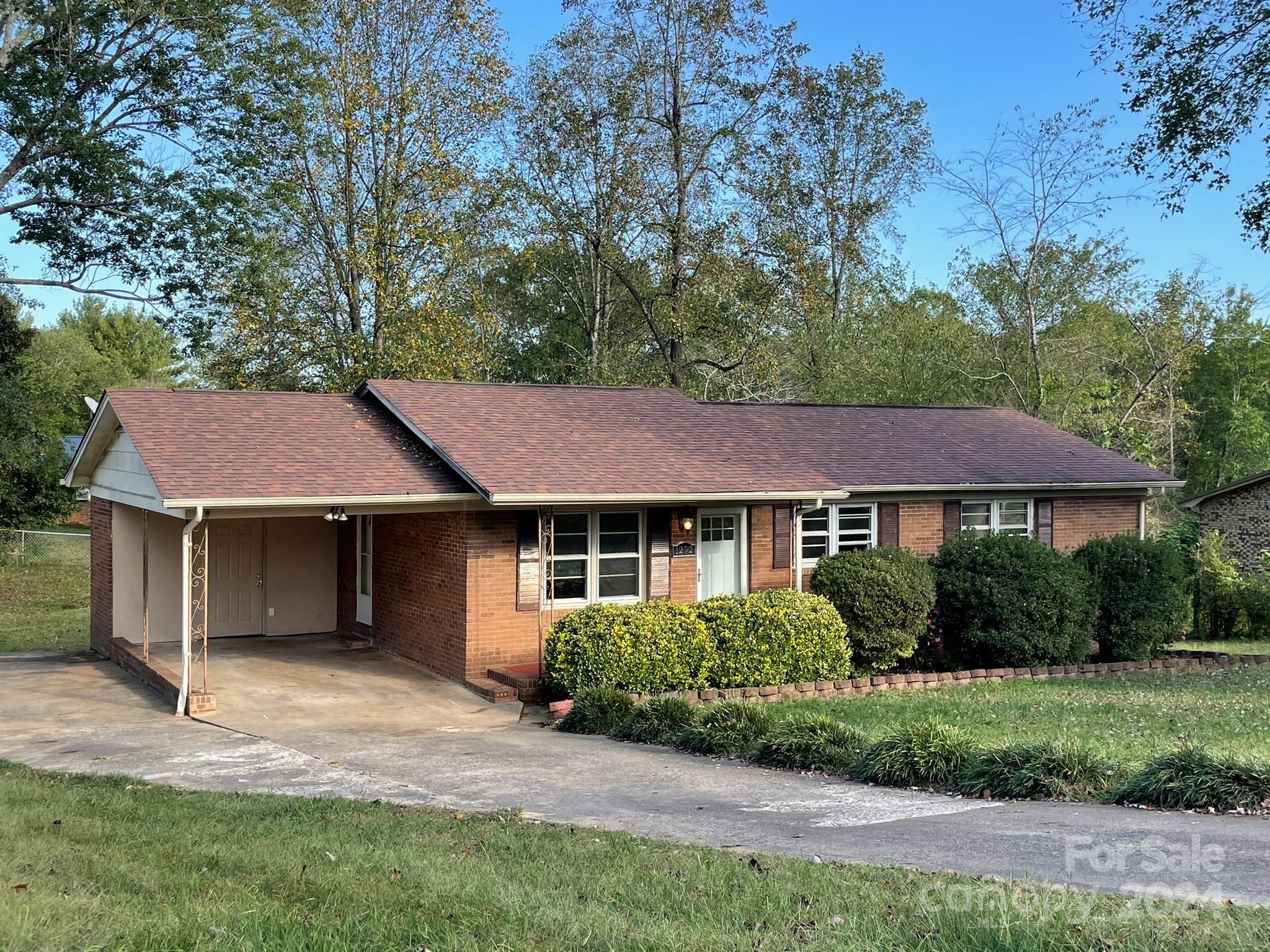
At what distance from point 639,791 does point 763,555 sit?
346 inches

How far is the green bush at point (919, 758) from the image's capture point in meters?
9.36

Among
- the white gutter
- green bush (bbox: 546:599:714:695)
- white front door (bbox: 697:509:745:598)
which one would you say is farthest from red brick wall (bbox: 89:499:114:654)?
white front door (bbox: 697:509:745:598)

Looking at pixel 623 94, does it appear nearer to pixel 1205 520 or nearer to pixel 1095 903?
pixel 1205 520

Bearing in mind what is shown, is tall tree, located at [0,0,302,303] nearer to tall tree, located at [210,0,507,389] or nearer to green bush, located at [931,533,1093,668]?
tall tree, located at [210,0,507,389]

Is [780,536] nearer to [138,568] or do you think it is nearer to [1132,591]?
[1132,591]

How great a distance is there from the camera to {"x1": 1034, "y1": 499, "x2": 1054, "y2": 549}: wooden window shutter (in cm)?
2030

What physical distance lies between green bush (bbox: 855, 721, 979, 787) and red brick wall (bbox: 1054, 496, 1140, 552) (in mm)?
11925

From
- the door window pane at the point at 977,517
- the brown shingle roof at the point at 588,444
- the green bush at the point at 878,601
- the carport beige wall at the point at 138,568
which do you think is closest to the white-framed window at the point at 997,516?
the door window pane at the point at 977,517

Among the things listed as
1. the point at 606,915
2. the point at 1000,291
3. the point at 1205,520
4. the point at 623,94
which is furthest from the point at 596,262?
the point at 606,915

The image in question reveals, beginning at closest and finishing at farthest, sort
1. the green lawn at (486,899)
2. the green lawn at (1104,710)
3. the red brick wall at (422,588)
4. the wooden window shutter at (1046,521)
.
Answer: the green lawn at (486,899) → the green lawn at (1104,710) → the red brick wall at (422,588) → the wooden window shutter at (1046,521)

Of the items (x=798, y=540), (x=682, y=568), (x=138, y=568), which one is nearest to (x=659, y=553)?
(x=682, y=568)

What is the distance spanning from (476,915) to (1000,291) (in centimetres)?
3648

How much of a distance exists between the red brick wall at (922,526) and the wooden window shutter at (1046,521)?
2.20 metres

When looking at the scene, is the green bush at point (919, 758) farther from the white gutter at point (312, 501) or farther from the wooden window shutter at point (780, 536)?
the wooden window shutter at point (780, 536)
